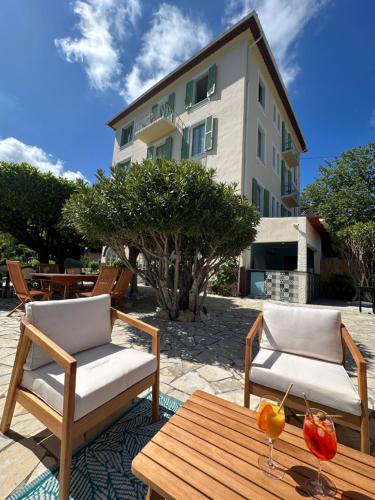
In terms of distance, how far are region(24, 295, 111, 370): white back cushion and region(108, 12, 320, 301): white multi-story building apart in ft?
29.1

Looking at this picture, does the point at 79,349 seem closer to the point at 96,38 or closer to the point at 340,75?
the point at 96,38

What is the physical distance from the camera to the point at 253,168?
1145 centimetres

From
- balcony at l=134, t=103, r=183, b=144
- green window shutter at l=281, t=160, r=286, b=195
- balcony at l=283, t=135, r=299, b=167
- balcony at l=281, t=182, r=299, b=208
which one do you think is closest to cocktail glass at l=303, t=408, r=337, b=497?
balcony at l=134, t=103, r=183, b=144

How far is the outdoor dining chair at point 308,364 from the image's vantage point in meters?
1.66

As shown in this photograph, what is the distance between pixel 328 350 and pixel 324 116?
15900 mm

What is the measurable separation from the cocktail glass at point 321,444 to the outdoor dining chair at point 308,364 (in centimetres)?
81

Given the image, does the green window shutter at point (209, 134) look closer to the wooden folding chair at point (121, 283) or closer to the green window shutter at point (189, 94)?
the green window shutter at point (189, 94)

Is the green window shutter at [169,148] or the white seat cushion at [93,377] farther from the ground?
the green window shutter at [169,148]

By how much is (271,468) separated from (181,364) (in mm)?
2301

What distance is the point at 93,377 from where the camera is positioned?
5.54 feet

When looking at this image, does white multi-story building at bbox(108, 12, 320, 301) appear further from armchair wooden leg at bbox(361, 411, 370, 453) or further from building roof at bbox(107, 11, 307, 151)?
armchair wooden leg at bbox(361, 411, 370, 453)

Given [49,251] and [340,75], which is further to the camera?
[49,251]

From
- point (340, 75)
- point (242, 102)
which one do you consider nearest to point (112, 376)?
point (242, 102)

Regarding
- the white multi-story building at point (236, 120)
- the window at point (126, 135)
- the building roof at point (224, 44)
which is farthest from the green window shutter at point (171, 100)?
the window at point (126, 135)
